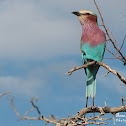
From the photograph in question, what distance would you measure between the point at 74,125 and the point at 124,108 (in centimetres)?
148

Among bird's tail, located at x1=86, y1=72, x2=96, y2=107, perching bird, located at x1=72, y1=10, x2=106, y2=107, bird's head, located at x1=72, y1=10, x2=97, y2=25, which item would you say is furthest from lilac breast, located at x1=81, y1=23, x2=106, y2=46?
bird's tail, located at x1=86, y1=72, x2=96, y2=107

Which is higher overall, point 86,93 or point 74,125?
point 86,93

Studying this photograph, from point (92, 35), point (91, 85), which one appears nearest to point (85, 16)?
point (92, 35)

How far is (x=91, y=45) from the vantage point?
6129mm

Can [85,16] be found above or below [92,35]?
above

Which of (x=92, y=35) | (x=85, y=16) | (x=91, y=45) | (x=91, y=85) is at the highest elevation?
(x=85, y=16)

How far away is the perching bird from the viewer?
608 centimetres

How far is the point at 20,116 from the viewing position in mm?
3781

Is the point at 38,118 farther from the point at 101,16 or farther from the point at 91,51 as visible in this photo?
the point at 91,51

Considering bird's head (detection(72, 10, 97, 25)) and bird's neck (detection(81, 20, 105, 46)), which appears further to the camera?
bird's head (detection(72, 10, 97, 25))

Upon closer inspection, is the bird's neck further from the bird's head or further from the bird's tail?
the bird's tail

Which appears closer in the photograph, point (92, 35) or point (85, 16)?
point (92, 35)

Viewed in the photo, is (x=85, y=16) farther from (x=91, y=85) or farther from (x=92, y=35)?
(x=91, y=85)

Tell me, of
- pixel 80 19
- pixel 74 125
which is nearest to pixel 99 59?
pixel 80 19
